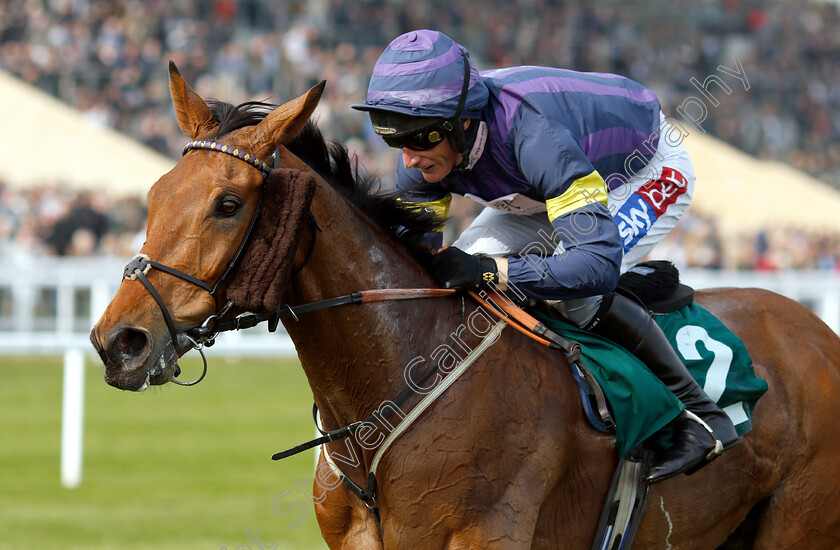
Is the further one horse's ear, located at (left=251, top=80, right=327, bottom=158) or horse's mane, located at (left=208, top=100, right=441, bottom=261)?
horse's mane, located at (left=208, top=100, right=441, bottom=261)

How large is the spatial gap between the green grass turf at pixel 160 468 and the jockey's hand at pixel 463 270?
1.12 m

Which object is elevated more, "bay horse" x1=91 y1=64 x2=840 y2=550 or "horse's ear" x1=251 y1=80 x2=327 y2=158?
"horse's ear" x1=251 y1=80 x2=327 y2=158

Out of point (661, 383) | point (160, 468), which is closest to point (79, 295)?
point (160, 468)

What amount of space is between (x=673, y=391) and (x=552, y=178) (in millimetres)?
901

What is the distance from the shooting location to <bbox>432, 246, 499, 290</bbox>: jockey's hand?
3.22m

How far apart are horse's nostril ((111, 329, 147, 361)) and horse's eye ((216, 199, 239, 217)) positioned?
373mm

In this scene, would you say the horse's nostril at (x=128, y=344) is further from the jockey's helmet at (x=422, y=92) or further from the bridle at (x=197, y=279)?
the jockey's helmet at (x=422, y=92)

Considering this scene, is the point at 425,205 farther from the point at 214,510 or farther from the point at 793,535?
the point at 214,510

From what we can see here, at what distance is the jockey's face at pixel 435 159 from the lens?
333 cm

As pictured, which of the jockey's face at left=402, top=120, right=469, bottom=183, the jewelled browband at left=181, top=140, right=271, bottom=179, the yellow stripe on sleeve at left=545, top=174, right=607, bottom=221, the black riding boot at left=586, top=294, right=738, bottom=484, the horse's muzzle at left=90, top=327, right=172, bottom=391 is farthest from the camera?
the black riding boot at left=586, top=294, right=738, bottom=484

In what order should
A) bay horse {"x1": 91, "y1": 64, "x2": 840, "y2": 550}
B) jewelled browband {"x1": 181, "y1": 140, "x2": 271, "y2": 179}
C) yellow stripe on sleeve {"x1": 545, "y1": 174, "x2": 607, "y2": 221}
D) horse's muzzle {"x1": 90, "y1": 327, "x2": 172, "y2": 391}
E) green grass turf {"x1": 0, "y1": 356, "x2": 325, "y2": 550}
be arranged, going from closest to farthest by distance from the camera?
horse's muzzle {"x1": 90, "y1": 327, "x2": 172, "y2": 391}, bay horse {"x1": 91, "y1": 64, "x2": 840, "y2": 550}, jewelled browband {"x1": 181, "y1": 140, "x2": 271, "y2": 179}, yellow stripe on sleeve {"x1": 545, "y1": 174, "x2": 607, "y2": 221}, green grass turf {"x1": 0, "y1": 356, "x2": 325, "y2": 550}

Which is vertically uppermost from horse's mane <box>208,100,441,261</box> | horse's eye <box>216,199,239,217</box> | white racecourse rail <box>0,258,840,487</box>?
horse's eye <box>216,199,239,217</box>

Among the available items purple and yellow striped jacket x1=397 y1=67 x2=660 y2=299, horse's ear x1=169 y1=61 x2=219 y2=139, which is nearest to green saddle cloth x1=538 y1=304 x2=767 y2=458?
purple and yellow striped jacket x1=397 y1=67 x2=660 y2=299

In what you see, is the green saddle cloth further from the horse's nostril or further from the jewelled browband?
the horse's nostril
